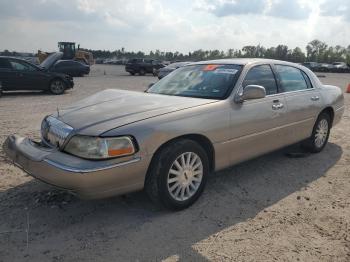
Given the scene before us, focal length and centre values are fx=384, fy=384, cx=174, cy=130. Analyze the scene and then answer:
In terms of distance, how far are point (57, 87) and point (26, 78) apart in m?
1.29

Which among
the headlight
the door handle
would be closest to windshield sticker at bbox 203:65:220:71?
the door handle

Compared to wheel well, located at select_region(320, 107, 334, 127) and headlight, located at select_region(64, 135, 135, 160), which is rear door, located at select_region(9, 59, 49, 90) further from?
headlight, located at select_region(64, 135, 135, 160)

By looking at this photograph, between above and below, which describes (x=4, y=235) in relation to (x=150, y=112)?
below

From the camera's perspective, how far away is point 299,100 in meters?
5.45

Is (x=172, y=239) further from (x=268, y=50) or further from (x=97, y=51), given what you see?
(x=97, y=51)

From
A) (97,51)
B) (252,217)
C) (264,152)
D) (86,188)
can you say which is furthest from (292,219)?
(97,51)

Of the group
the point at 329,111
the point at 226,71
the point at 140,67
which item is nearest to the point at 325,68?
the point at 140,67

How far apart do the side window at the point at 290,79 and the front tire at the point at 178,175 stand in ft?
6.45

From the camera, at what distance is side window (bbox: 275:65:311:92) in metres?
5.35

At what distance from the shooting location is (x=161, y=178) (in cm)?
369

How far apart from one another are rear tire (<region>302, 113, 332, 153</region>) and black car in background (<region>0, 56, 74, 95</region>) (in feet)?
37.0

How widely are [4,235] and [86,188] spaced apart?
883 mm

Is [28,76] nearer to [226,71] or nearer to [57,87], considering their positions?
[57,87]

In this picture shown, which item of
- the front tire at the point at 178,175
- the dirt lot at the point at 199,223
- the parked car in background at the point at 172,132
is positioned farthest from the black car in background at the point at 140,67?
the front tire at the point at 178,175
